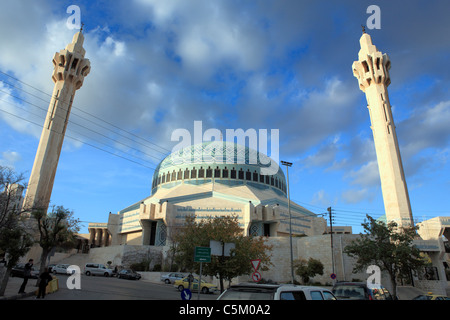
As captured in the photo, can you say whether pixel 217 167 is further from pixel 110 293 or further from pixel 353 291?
pixel 353 291

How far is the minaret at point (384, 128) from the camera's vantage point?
32406 mm

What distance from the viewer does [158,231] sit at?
141ft

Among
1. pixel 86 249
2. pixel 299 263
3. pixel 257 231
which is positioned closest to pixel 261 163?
pixel 257 231

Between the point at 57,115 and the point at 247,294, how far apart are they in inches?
1585

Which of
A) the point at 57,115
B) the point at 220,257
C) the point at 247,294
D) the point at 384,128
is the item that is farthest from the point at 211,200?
the point at 247,294

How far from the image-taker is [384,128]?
3578 centimetres

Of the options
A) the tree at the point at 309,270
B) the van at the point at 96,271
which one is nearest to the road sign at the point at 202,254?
the tree at the point at 309,270

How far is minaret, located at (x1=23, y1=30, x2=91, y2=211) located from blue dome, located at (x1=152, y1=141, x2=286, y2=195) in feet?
62.5

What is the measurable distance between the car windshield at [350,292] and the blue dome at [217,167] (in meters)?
39.5

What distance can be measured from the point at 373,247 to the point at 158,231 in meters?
28.2

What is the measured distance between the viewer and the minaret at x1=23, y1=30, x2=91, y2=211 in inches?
1407

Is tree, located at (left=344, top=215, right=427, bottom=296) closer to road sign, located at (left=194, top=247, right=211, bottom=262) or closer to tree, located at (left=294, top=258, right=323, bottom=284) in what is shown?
tree, located at (left=294, top=258, right=323, bottom=284)

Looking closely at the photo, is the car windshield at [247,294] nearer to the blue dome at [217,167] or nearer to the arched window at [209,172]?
the blue dome at [217,167]
